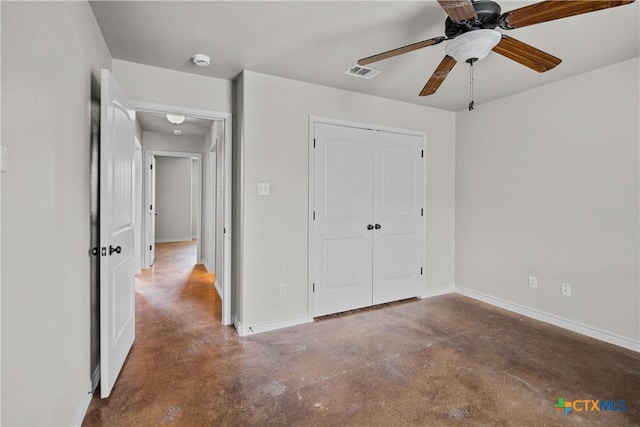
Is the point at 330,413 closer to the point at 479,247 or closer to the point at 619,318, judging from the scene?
the point at 619,318

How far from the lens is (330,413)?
187 centimetres

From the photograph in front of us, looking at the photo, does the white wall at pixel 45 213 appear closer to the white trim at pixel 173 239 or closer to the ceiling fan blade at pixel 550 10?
the ceiling fan blade at pixel 550 10

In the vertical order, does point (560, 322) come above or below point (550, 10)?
below

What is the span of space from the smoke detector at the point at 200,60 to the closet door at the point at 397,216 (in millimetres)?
1884

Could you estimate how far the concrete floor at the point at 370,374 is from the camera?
6.07 feet

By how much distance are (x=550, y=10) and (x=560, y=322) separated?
2.93 metres

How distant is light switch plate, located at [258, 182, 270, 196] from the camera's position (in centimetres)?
299

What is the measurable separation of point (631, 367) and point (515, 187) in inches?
72.8

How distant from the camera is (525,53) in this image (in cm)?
186

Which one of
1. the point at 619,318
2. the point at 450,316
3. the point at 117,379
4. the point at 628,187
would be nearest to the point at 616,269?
the point at 619,318

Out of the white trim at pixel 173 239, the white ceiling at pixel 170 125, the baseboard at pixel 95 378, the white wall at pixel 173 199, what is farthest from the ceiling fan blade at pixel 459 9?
the white trim at pixel 173 239

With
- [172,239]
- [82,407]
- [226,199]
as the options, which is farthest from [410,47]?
[172,239]

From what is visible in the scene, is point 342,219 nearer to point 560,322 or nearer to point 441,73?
point 441,73

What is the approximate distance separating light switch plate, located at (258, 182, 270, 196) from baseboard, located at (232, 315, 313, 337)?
1217 millimetres
